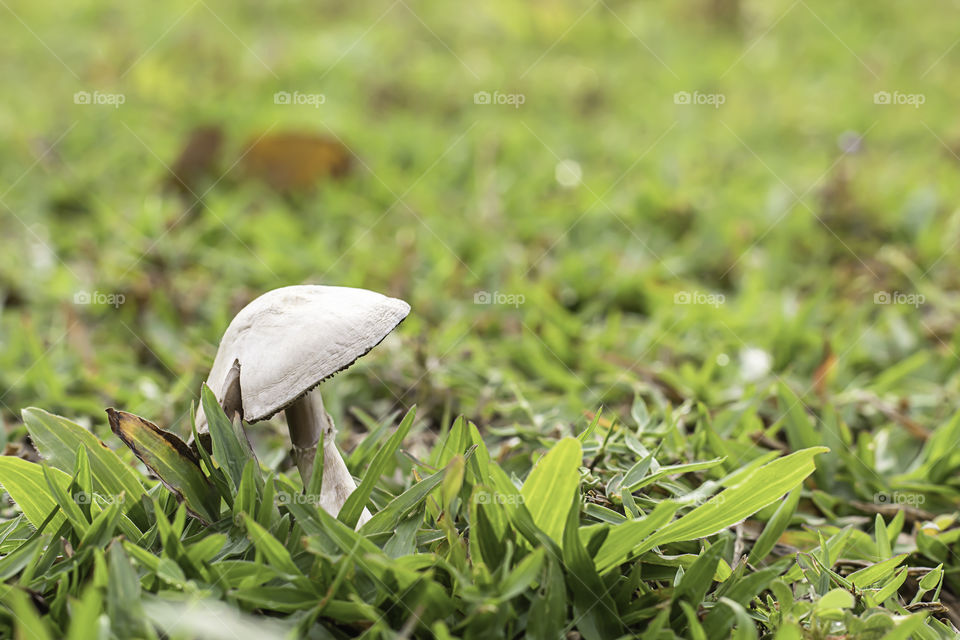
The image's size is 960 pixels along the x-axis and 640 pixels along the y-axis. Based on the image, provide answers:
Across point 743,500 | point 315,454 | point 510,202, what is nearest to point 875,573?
point 743,500

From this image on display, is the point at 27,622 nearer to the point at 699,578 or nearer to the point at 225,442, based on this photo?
the point at 225,442

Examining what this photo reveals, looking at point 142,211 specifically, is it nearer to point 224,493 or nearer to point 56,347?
point 56,347

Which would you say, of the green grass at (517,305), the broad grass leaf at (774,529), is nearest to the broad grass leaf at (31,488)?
the green grass at (517,305)

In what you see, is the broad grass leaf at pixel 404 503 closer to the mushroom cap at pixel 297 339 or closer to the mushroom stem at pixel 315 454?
the mushroom stem at pixel 315 454

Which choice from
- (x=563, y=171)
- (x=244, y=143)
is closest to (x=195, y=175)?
(x=244, y=143)

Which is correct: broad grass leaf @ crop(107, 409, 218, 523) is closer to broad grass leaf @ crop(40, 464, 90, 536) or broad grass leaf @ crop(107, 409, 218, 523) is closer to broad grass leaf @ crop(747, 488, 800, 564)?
broad grass leaf @ crop(40, 464, 90, 536)
